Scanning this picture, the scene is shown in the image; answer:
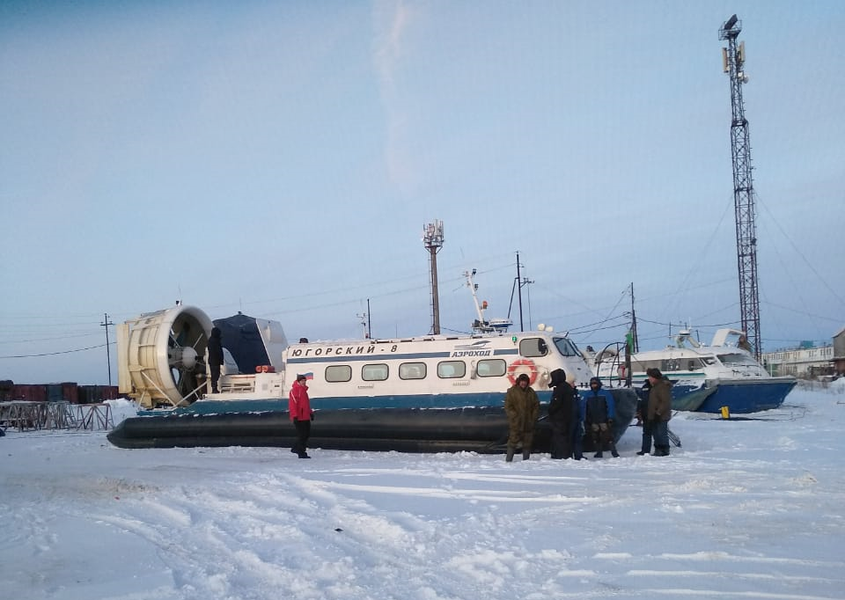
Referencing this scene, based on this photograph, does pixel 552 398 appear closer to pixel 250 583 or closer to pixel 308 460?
pixel 308 460

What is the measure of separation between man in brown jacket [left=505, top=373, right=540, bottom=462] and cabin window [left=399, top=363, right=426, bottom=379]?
2363 millimetres

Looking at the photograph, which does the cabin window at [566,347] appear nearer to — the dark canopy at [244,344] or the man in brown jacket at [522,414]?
the man in brown jacket at [522,414]

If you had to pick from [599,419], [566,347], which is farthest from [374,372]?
[599,419]

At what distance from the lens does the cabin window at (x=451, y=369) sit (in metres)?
11.4

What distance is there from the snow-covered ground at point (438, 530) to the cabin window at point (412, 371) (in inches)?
95.0

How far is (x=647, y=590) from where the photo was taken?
392cm

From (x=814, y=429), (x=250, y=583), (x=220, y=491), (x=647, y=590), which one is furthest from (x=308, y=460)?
(x=814, y=429)

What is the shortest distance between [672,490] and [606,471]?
155 centimetres

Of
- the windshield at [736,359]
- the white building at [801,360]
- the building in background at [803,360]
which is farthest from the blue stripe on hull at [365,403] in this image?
the white building at [801,360]

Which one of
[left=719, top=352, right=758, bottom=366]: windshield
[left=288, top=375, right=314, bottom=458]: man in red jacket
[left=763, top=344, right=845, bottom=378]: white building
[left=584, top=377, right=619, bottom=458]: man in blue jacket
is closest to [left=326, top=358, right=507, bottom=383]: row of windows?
[left=288, top=375, right=314, bottom=458]: man in red jacket

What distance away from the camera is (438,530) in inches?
210

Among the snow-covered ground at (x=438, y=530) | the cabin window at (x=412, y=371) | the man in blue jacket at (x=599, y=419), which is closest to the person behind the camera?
the snow-covered ground at (x=438, y=530)

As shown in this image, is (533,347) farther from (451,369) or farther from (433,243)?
(433,243)

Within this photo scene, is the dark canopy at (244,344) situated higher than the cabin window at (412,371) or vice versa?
the dark canopy at (244,344)
